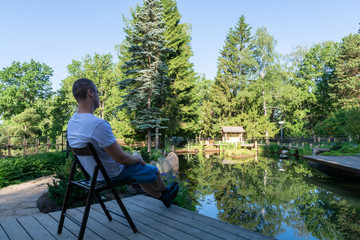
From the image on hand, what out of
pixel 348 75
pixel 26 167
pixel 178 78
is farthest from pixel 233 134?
pixel 26 167

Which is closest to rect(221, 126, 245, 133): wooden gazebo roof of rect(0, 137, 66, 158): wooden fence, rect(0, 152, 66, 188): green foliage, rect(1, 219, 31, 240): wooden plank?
rect(0, 137, 66, 158): wooden fence

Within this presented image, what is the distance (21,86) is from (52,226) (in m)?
26.7

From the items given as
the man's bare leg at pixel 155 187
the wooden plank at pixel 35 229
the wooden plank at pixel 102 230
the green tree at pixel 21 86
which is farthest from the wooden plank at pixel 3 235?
the green tree at pixel 21 86

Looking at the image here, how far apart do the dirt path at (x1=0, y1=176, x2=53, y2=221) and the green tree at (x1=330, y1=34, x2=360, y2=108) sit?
30.0m

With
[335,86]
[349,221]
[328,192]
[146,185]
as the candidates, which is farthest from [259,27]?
[146,185]

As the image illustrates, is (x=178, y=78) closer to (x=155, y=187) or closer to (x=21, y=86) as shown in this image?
(x=21, y=86)

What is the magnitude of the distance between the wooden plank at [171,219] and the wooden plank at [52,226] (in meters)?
0.85

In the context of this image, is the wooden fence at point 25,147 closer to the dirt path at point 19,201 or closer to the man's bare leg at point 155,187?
the dirt path at point 19,201

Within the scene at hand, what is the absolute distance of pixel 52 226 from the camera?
2.43 meters

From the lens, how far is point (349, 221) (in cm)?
522

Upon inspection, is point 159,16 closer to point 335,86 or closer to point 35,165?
point 35,165

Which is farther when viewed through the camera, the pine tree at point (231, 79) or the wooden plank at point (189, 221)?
the pine tree at point (231, 79)

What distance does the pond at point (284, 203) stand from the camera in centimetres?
506

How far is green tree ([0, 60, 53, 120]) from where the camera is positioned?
917 inches
